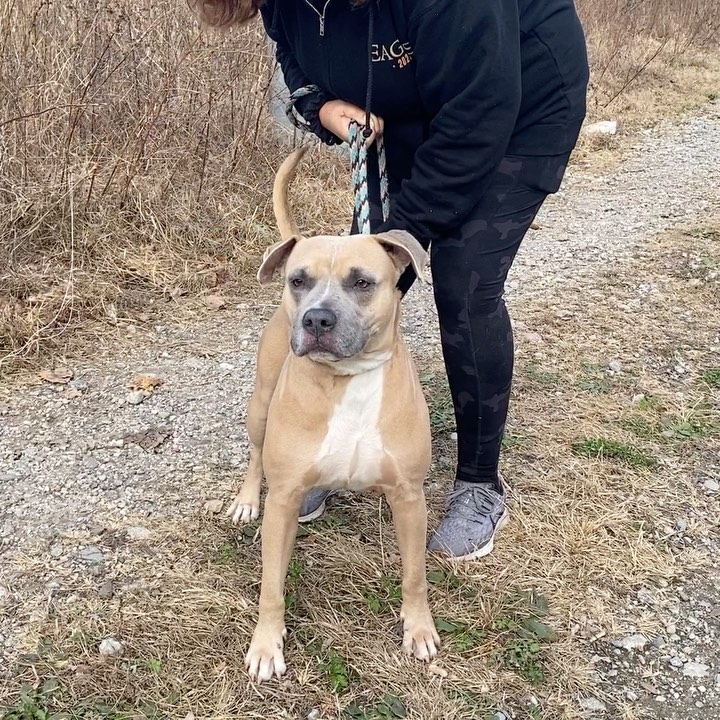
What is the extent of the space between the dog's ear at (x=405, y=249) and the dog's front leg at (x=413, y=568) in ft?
2.11

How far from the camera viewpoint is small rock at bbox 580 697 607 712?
7.33 feet

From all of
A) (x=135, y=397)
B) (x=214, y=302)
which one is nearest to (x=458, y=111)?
(x=135, y=397)

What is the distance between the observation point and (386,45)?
2201 mm

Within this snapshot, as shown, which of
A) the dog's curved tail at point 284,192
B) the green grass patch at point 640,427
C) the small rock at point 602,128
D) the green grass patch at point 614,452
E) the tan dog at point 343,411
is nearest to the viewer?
the tan dog at point 343,411

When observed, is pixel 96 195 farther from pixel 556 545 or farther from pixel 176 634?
pixel 556 545

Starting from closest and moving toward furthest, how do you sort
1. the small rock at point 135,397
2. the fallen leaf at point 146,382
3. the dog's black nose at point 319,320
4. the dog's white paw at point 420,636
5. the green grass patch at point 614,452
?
the dog's black nose at point 319,320 → the dog's white paw at point 420,636 → the green grass patch at point 614,452 → the small rock at point 135,397 → the fallen leaf at point 146,382

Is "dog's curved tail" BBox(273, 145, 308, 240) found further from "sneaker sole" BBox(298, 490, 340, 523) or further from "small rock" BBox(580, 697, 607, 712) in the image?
"small rock" BBox(580, 697, 607, 712)

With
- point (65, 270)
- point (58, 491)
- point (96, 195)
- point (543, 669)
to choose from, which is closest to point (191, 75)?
point (96, 195)


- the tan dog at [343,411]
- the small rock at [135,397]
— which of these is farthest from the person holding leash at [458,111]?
the small rock at [135,397]

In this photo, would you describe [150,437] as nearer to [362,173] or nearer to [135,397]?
[135,397]

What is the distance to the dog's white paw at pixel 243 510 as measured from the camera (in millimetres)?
2910

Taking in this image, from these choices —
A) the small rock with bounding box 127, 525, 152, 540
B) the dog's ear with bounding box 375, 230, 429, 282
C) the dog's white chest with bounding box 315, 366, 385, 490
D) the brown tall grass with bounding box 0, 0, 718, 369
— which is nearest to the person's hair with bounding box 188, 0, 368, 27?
the dog's ear with bounding box 375, 230, 429, 282

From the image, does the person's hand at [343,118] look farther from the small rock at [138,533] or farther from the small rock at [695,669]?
the small rock at [695,669]

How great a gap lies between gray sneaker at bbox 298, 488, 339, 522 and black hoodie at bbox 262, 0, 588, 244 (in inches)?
46.0
